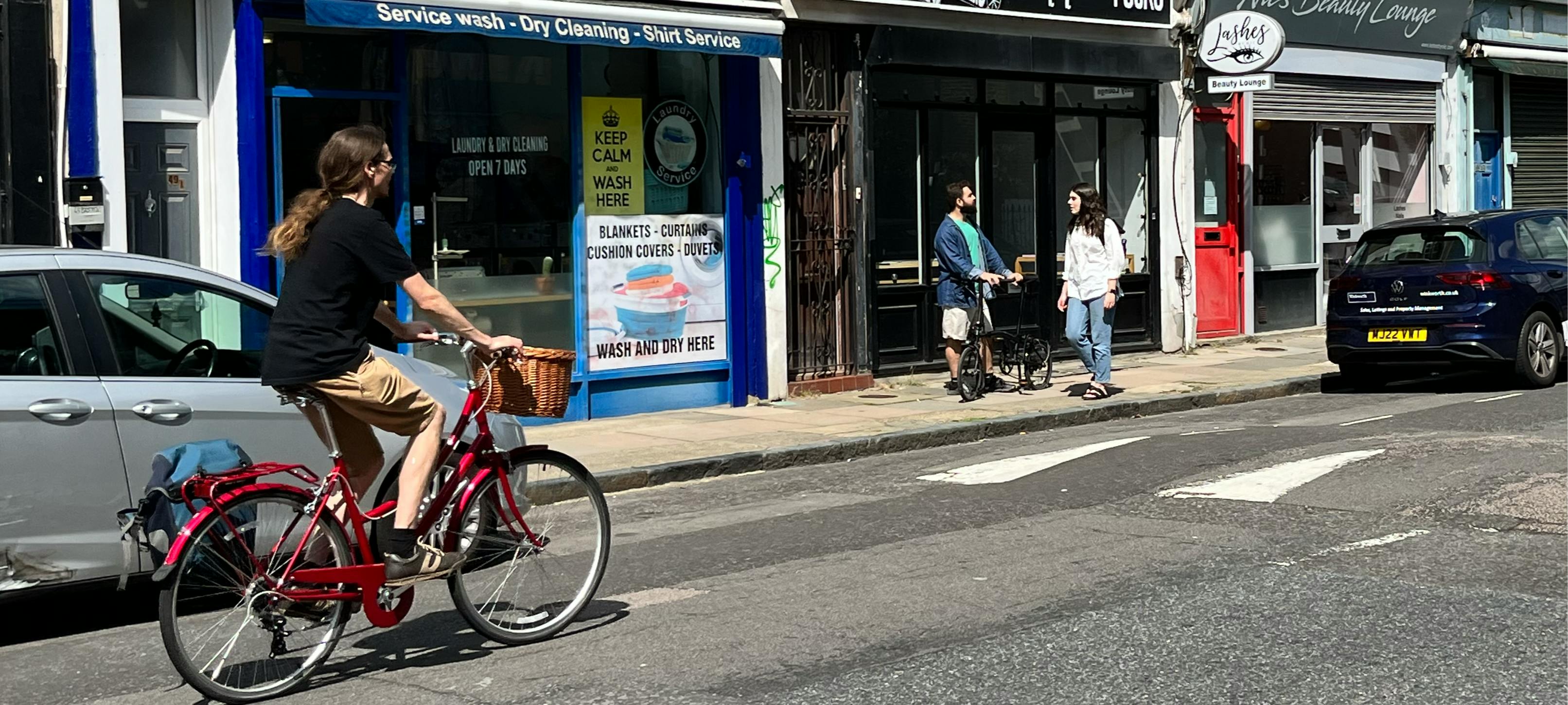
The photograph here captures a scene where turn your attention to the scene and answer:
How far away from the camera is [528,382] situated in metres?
5.67

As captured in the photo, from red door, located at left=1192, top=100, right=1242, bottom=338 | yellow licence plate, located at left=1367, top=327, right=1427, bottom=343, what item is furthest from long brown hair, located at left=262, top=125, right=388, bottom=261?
red door, located at left=1192, top=100, right=1242, bottom=338

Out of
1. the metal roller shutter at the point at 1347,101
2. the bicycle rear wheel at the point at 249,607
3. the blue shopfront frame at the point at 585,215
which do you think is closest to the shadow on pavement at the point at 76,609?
the bicycle rear wheel at the point at 249,607

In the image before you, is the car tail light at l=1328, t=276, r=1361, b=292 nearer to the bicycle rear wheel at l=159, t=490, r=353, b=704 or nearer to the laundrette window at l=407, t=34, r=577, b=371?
the laundrette window at l=407, t=34, r=577, b=371

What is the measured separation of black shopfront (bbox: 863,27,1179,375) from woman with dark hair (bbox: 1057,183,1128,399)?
1.91 meters

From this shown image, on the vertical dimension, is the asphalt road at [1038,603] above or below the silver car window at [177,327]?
below

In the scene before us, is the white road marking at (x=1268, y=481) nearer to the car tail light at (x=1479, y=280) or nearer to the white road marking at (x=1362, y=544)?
the white road marking at (x=1362, y=544)

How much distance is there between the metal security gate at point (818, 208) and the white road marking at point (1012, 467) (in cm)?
422

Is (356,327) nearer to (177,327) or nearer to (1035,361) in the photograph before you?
(177,327)

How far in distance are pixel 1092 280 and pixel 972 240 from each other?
110 cm

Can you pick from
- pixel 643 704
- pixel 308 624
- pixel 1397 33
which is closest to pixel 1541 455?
pixel 643 704

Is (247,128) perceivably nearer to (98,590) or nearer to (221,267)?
(221,267)

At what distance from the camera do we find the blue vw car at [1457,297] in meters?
14.0

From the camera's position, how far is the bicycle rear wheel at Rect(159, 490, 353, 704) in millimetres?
5121

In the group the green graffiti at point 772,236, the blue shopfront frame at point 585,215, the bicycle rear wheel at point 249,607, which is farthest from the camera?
the green graffiti at point 772,236
